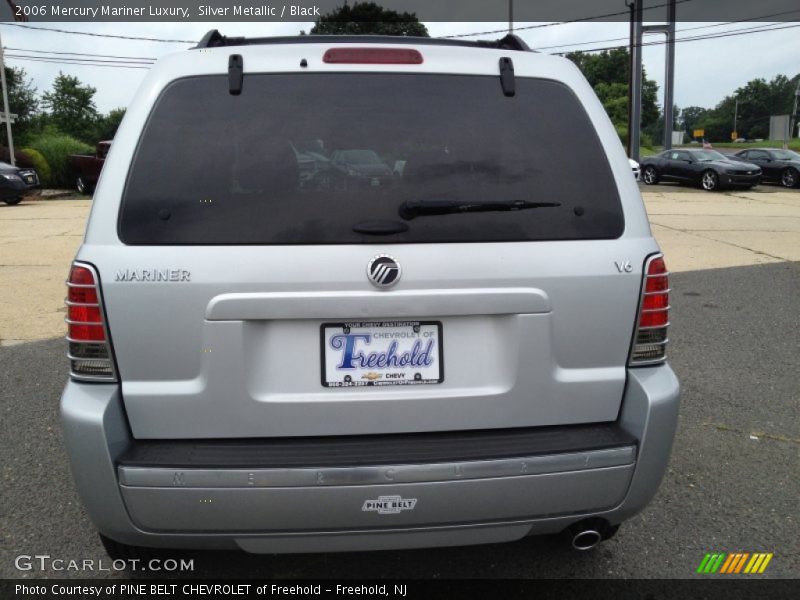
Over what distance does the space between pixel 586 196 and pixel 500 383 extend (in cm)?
67

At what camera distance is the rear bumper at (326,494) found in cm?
210

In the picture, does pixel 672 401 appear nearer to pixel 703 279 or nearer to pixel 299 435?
pixel 299 435

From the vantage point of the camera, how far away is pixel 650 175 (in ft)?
95.1

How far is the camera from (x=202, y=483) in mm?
2080

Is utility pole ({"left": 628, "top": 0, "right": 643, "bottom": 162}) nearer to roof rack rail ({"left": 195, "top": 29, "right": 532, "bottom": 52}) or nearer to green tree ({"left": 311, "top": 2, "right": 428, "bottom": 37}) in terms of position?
green tree ({"left": 311, "top": 2, "right": 428, "bottom": 37})

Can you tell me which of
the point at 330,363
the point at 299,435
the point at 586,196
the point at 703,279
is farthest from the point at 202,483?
the point at 703,279

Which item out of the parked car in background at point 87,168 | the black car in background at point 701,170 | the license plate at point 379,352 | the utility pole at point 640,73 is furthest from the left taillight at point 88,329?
the utility pole at point 640,73

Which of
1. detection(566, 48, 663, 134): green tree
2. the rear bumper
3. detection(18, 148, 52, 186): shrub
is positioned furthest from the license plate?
detection(566, 48, 663, 134): green tree

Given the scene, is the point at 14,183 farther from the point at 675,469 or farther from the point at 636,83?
the point at 636,83

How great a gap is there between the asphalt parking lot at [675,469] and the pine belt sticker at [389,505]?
798 mm

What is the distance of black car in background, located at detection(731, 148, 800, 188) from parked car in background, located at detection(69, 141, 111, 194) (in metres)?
23.6

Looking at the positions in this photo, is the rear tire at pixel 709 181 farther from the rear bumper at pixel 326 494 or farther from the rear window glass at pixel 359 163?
the rear bumper at pixel 326 494

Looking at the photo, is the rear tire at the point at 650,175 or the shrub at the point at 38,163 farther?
the rear tire at the point at 650,175

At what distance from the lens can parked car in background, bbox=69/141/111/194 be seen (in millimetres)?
24969
